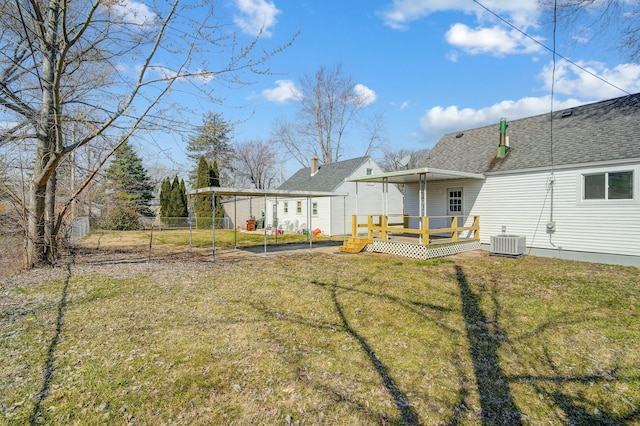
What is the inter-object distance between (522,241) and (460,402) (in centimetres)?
975

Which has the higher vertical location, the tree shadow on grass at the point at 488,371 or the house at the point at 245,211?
the house at the point at 245,211

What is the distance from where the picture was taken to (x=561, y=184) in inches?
437

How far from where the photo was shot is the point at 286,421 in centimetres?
309

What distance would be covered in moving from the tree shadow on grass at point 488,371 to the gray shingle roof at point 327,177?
16.0 m

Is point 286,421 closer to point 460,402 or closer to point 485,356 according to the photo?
point 460,402

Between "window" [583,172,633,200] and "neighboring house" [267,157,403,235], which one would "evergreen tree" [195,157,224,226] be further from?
"window" [583,172,633,200]

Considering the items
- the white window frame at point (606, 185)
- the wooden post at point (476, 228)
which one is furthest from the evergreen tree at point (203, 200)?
the white window frame at point (606, 185)

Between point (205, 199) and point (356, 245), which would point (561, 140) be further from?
point (205, 199)

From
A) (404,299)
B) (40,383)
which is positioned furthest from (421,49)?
(40,383)

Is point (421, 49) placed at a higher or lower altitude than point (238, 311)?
higher

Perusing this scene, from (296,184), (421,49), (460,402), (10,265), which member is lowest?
(460,402)

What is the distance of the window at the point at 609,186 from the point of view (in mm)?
9816

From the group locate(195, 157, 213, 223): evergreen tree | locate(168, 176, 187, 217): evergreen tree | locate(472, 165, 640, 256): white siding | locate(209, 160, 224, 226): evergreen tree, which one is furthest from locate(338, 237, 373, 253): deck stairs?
locate(168, 176, 187, 217): evergreen tree

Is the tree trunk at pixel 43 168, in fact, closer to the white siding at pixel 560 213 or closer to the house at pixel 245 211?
the white siding at pixel 560 213
